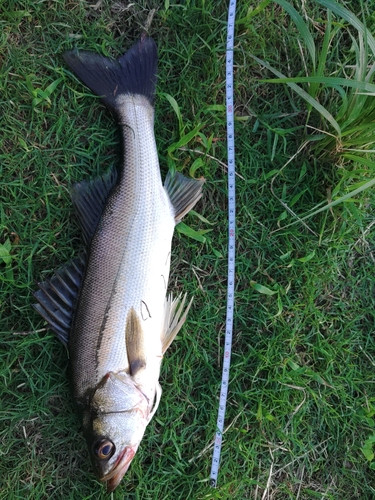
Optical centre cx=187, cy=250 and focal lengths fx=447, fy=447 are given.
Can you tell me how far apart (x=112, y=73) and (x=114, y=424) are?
1.86 metres

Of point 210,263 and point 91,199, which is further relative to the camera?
point 210,263

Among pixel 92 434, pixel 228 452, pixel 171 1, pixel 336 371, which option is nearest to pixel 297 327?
pixel 336 371

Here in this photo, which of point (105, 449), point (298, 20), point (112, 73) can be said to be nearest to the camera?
point (105, 449)

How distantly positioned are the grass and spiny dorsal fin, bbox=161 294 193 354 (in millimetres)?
124

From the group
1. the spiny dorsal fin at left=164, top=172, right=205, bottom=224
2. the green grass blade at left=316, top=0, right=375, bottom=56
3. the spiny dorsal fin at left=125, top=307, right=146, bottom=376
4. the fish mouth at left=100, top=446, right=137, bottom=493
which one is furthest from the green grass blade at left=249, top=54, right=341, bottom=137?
the fish mouth at left=100, top=446, right=137, bottom=493

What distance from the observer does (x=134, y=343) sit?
7.34 feet

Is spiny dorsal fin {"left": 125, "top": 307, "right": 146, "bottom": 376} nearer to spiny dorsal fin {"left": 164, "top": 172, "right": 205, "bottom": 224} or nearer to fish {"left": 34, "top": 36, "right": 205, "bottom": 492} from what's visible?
fish {"left": 34, "top": 36, "right": 205, "bottom": 492}

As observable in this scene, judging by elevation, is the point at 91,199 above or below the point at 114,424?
above

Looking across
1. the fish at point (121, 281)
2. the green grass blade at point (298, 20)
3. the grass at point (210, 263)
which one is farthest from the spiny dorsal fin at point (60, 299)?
the green grass blade at point (298, 20)

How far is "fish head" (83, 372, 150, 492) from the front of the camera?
2152mm

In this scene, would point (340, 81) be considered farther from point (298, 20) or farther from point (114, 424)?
point (114, 424)

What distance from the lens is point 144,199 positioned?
7.73 feet

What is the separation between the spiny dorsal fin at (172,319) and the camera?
7.92 feet

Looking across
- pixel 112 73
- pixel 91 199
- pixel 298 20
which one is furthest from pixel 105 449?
pixel 298 20
